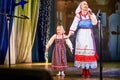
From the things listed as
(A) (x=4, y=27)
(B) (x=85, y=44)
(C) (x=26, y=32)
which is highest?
(A) (x=4, y=27)

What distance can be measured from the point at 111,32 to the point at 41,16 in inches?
63.1

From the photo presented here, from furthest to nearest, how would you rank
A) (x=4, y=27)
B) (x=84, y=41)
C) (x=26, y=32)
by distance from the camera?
(x=26, y=32) → (x=4, y=27) → (x=84, y=41)

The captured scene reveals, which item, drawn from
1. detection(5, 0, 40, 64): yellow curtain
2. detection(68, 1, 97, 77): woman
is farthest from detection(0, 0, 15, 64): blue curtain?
detection(68, 1, 97, 77): woman

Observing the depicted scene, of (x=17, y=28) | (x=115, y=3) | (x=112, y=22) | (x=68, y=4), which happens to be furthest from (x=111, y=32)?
(x=17, y=28)

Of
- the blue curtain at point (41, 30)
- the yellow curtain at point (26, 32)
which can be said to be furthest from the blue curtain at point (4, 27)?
the blue curtain at point (41, 30)

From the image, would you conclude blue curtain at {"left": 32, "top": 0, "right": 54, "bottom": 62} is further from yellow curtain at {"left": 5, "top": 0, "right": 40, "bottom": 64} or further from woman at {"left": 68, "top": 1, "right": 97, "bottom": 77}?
woman at {"left": 68, "top": 1, "right": 97, "bottom": 77}

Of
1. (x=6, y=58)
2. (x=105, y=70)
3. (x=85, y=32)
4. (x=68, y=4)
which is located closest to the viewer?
(x=85, y=32)

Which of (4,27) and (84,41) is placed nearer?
(84,41)

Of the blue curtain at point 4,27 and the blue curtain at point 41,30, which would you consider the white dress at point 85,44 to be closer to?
the blue curtain at point 41,30

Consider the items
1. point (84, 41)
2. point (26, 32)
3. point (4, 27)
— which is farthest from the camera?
point (26, 32)

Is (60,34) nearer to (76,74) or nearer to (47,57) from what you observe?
(76,74)

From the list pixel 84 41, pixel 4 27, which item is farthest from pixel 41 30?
pixel 84 41

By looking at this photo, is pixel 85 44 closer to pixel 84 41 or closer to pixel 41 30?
pixel 84 41

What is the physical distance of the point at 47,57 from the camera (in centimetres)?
643
